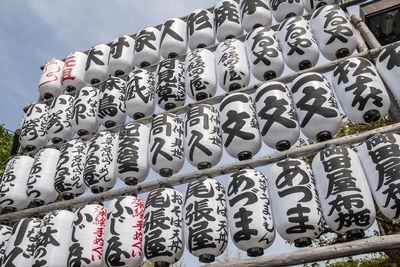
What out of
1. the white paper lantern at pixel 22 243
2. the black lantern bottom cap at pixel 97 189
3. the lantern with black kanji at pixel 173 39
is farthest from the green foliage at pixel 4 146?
the lantern with black kanji at pixel 173 39

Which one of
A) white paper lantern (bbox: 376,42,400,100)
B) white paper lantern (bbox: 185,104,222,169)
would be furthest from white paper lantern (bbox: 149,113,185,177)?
white paper lantern (bbox: 376,42,400,100)

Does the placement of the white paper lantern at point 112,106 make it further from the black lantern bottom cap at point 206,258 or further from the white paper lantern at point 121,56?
the black lantern bottom cap at point 206,258

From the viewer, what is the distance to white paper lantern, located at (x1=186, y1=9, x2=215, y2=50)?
7578 millimetres

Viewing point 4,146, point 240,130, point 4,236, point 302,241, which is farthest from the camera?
point 4,146

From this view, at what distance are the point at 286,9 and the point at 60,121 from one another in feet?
16.6

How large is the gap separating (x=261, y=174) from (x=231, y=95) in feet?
4.84

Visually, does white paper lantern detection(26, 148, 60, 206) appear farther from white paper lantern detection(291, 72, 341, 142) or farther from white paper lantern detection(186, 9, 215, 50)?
white paper lantern detection(291, 72, 341, 142)

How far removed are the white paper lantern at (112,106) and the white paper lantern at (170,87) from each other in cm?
83

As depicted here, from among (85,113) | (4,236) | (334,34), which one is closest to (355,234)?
(334,34)

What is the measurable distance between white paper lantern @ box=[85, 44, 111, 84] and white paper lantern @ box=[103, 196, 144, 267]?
357 cm

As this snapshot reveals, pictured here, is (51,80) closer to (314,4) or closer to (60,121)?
(60,121)

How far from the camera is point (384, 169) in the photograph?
164 inches

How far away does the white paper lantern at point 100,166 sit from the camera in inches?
241

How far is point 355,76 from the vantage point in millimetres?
5059
